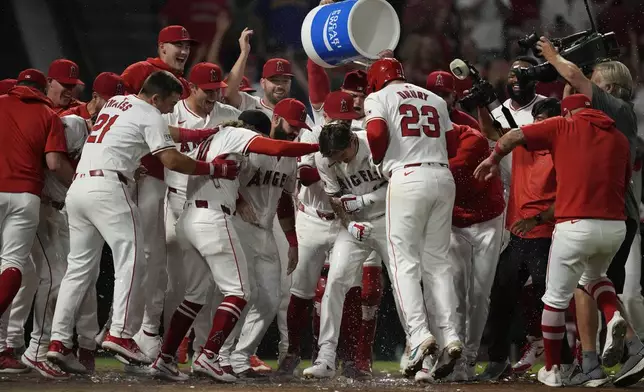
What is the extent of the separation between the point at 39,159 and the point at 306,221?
5.92ft

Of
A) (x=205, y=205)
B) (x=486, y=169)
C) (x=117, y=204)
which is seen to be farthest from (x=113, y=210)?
(x=486, y=169)

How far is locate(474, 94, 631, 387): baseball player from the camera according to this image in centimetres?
632

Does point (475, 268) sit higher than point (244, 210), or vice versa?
point (244, 210)

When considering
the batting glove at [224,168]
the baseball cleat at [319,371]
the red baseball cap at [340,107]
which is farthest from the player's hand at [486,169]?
the baseball cleat at [319,371]

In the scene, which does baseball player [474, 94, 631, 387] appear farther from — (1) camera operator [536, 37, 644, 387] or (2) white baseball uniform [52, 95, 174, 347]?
(2) white baseball uniform [52, 95, 174, 347]

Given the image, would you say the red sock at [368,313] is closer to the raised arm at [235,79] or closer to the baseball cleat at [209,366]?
the baseball cleat at [209,366]

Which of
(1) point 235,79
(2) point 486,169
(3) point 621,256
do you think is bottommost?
(3) point 621,256

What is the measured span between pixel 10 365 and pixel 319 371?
78.1 inches

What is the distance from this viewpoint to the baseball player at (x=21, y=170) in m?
6.98

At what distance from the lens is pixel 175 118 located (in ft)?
25.2

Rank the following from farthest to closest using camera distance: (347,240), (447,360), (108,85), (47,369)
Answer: (108,85)
(347,240)
(47,369)
(447,360)

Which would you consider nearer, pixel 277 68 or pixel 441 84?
pixel 441 84

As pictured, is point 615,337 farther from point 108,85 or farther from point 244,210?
point 108,85

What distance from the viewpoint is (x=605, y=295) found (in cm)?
652
